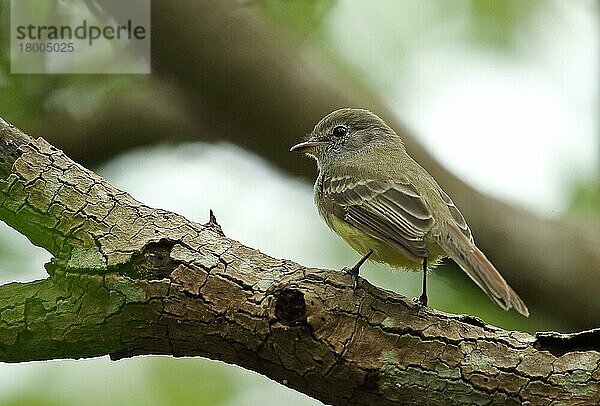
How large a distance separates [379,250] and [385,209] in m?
0.20

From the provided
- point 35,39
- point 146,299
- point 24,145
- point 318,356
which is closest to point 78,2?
point 35,39

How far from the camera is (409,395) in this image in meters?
3.33

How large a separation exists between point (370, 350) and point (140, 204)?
113cm

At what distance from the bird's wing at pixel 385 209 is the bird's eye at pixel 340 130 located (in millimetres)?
849

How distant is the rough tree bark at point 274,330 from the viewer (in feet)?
10.8

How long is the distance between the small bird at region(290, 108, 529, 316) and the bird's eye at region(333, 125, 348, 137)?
21 centimetres

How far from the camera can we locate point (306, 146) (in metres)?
5.42

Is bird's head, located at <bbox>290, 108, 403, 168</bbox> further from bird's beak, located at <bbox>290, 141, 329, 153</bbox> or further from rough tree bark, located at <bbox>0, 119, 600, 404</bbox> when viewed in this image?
rough tree bark, located at <bbox>0, 119, 600, 404</bbox>

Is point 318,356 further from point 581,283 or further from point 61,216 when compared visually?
point 581,283

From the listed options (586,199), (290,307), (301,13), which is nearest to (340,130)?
(301,13)

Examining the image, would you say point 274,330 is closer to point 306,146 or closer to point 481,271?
point 481,271

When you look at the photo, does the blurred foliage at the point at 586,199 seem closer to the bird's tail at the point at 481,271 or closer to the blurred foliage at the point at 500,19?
the blurred foliage at the point at 500,19

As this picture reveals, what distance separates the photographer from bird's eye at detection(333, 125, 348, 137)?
5.57 meters

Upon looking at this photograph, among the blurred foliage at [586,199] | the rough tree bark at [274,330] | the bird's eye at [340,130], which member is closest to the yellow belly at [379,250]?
the rough tree bark at [274,330]
